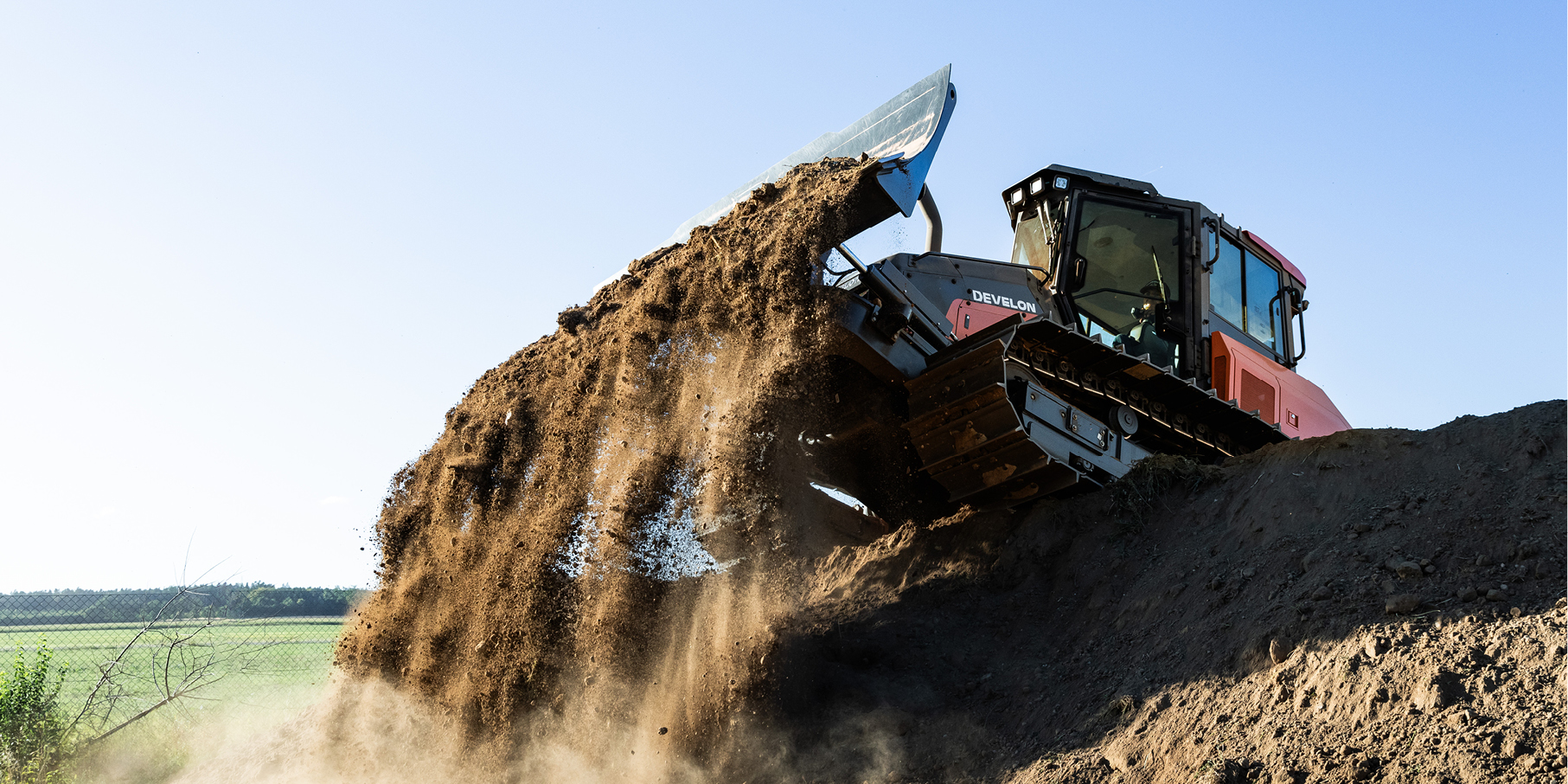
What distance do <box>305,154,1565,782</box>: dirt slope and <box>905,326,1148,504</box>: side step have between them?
0.24 metres

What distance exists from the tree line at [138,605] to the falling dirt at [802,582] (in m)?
1.38

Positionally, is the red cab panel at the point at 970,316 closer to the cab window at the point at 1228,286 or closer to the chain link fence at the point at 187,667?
the cab window at the point at 1228,286

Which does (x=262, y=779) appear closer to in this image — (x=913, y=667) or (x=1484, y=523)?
(x=913, y=667)

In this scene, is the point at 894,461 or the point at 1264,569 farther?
the point at 894,461

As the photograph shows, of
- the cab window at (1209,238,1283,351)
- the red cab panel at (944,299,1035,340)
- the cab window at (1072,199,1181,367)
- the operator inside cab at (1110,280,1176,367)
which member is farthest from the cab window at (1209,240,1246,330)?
the red cab panel at (944,299,1035,340)

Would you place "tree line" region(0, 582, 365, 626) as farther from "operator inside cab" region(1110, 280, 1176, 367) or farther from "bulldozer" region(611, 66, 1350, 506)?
"operator inside cab" region(1110, 280, 1176, 367)

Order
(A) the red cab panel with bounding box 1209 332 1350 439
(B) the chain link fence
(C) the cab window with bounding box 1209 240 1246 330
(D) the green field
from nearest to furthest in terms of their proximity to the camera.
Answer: (B) the chain link fence, (D) the green field, (A) the red cab panel with bounding box 1209 332 1350 439, (C) the cab window with bounding box 1209 240 1246 330

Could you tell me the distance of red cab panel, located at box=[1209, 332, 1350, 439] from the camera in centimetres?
789

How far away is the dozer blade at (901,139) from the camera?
5699 millimetres

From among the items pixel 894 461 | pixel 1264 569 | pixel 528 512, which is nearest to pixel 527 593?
pixel 528 512

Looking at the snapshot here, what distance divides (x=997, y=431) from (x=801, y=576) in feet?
4.99

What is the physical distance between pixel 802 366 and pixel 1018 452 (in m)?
1.63

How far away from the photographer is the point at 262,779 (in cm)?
681

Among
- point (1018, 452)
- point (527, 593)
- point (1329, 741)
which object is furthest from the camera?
point (1018, 452)
